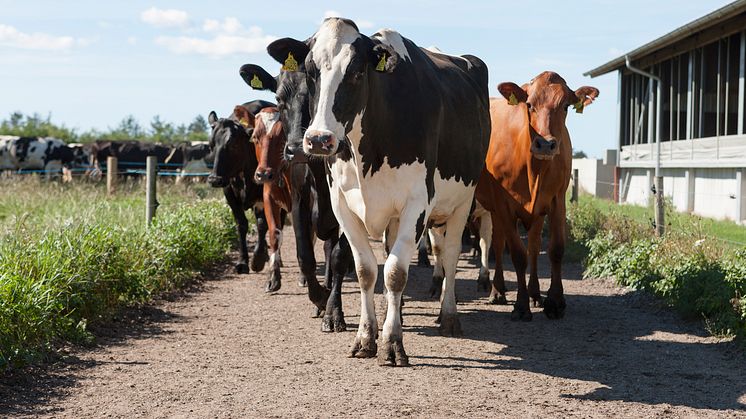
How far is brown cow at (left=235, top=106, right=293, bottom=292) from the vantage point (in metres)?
10.7

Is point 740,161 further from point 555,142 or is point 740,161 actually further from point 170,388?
point 170,388

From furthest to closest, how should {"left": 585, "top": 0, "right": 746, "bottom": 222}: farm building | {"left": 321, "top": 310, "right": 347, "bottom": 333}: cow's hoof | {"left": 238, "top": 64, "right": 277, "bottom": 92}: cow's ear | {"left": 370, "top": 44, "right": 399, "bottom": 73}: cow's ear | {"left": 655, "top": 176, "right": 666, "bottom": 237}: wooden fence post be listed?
{"left": 585, "top": 0, "right": 746, "bottom": 222}: farm building → {"left": 655, "top": 176, "right": 666, "bottom": 237}: wooden fence post → {"left": 238, "top": 64, "right": 277, "bottom": 92}: cow's ear → {"left": 321, "top": 310, "right": 347, "bottom": 333}: cow's hoof → {"left": 370, "top": 44, "right": 399, "bottom": 73}: cow's ear

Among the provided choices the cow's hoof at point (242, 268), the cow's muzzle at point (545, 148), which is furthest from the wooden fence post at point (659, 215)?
the cow's hoof at point (242, 268)

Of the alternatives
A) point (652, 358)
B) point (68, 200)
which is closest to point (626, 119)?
point (68, 200)

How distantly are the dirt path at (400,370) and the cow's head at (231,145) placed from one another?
11.0 ft

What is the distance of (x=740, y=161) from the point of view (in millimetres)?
19250

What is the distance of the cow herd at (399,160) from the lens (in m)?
6.64

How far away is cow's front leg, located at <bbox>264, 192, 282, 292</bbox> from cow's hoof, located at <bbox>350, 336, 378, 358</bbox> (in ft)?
12.5

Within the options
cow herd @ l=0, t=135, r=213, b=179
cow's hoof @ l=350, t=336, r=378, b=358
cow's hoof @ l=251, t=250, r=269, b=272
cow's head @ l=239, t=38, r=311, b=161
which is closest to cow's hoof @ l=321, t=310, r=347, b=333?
cow's hoof @ l=350, t=336, r=378, b=358

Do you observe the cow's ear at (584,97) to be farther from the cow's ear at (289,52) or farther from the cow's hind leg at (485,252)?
the cow's ear at (289,52)

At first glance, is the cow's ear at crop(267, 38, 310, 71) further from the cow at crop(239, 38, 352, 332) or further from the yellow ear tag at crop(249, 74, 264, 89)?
the yellow ear tag at crop(249, 74, 264, 89)

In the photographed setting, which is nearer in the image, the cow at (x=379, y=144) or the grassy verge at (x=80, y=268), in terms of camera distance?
the cow at (x=379, y=144)

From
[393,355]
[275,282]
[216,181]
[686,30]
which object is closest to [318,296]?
[275,282]

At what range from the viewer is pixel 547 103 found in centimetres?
866
